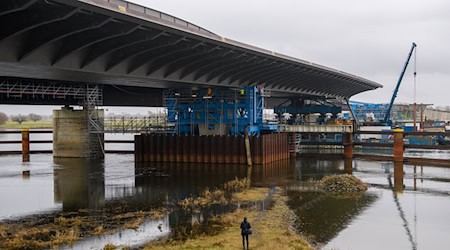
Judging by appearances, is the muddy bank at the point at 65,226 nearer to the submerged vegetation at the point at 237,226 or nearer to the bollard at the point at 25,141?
the submerged vegetation at the point at 237,226

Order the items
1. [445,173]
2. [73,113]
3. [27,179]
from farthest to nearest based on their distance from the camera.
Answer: [73,113] → [445,173] → [27,179]

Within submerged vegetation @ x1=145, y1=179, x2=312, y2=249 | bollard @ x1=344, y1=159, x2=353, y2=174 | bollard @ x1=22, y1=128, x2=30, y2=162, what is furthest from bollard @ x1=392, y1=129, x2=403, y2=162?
bollard @ x1=22, y1=128, x2=30, y2=162

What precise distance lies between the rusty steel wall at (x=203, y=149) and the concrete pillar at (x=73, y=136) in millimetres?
5883

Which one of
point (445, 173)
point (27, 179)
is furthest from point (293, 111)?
point (27, 179)

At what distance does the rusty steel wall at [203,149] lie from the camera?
44.2 meters

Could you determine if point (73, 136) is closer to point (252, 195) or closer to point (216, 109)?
point (216, 109)

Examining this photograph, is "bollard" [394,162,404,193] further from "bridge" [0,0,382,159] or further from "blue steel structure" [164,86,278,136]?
"bridge" [0,0,382,159]

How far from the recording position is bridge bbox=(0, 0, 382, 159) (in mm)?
23203

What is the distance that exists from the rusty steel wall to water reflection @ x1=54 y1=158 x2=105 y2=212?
17.6 feet

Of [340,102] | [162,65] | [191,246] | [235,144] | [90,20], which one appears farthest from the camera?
[340,102]

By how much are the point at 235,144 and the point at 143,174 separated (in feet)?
36.7

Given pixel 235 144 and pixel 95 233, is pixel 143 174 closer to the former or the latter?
pixel 235 144

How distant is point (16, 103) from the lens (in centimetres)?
4734

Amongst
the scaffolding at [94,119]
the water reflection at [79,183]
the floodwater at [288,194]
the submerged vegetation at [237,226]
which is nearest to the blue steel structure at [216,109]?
the floodwater at [288,194]
